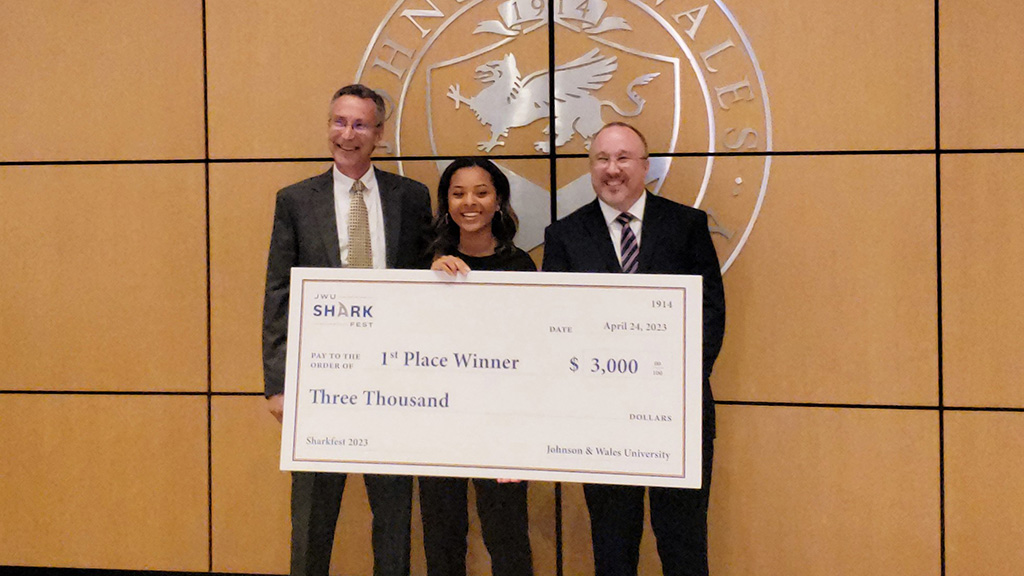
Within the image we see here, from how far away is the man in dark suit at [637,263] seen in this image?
2.12m

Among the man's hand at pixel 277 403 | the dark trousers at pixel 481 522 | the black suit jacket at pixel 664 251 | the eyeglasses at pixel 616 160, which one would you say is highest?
the eyeglasses at pixel 616 160

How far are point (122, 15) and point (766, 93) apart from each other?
99.5 inches

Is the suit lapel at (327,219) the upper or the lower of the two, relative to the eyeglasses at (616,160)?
lower

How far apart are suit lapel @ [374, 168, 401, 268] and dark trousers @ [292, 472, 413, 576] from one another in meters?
0.71

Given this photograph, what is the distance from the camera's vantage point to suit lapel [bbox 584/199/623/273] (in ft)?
6.96

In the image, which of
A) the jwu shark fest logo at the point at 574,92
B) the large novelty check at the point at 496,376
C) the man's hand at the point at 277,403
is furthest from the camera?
the jwu shark fest logo at the point at 574,92

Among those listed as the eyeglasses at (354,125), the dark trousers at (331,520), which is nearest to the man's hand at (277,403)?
the dark trousers at (331,520)

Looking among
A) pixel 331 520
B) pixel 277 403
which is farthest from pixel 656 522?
pixel 277 403

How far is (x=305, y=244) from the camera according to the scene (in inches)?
86.9

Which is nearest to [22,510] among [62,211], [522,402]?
[62,211]

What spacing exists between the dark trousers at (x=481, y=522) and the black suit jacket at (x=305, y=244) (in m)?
0.60

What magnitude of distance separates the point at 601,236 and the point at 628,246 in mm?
87

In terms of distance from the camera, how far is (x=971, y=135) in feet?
8.25

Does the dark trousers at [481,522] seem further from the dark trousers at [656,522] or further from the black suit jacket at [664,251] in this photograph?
the black suit jacket at [664,251]
